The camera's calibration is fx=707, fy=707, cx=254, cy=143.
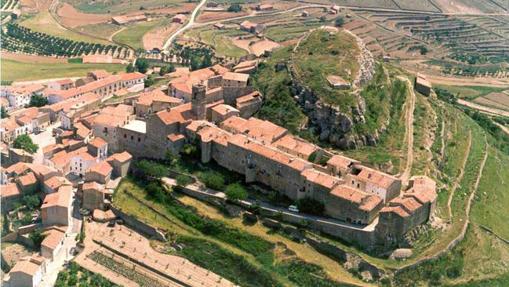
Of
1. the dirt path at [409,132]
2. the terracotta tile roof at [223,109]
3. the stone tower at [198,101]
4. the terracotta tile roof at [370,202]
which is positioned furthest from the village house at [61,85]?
the terracotta tile roof at [370,202]

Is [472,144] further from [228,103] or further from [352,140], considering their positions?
[228,103]

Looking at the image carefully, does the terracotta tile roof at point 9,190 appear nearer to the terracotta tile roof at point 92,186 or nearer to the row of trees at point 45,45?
the terracotta tile roof at point 92,186

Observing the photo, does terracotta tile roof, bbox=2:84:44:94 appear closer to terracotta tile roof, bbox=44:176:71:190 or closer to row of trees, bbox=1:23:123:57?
terracotta tile roof, bbox=44:176:71:190

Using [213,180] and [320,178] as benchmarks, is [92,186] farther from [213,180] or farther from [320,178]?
[320,178]

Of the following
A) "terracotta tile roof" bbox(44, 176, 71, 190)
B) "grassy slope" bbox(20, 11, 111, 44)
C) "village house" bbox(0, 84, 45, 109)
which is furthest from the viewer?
"grassy slope" bbox(20, 11, 111, 44)

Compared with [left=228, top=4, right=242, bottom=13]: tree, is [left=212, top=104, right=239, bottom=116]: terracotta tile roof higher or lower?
Result: higher

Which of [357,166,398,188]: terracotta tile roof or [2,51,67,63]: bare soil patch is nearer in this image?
[357,166,398,188]: terracotta tile roof

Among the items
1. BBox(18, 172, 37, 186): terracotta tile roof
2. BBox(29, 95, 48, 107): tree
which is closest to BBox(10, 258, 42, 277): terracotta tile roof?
BBox(18, 172, 37, 186): terracotta tile roof
